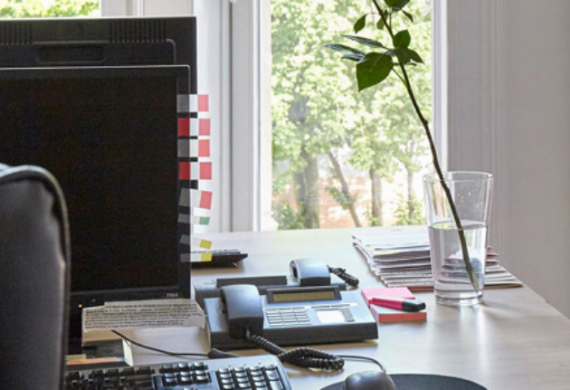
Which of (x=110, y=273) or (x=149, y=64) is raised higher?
(x=149, y=64)

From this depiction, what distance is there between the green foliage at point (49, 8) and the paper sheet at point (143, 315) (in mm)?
1682

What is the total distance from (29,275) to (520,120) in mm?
2366

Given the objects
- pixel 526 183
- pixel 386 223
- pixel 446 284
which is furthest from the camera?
pixel 386 223

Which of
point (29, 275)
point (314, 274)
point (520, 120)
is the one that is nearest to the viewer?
point (29, 275)

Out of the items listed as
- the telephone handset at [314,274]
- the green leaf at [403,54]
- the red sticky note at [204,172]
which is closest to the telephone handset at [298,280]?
the telephone handset at [314,274]

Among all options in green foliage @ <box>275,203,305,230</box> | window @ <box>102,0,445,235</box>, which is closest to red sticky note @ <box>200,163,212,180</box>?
window @ <box>102,0,445,235</box>

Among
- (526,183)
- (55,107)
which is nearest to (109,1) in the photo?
(526,183)

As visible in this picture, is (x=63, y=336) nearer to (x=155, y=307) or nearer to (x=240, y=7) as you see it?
(x=155, y=307)

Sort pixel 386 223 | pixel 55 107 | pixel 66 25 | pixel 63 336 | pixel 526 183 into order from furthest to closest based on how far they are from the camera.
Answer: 1. pixel 386 223
2. pixel 526 183
3. pixel 66 25
4. pixel 55 107
5. pixel 63 336

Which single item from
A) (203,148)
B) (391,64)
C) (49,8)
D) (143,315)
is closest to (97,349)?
(143,315)

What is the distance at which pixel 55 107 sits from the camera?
119 cm

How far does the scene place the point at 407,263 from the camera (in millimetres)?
1649

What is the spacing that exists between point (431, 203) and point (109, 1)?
1495mm

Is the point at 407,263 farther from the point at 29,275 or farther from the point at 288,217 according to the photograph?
the point at 29,275
